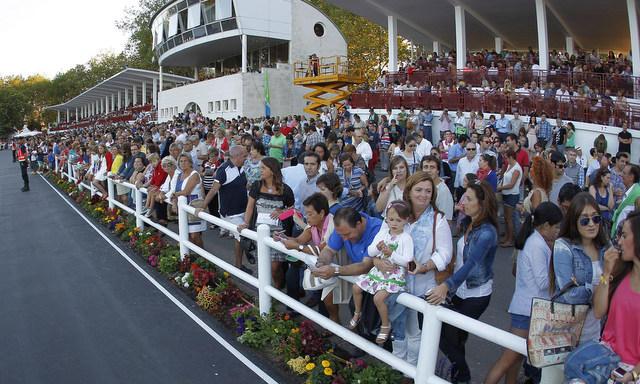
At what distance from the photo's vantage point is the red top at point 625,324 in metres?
2.81

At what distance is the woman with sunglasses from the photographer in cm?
350

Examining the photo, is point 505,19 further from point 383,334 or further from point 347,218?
point 383,334

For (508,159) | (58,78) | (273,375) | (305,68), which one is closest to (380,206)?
(273,375)

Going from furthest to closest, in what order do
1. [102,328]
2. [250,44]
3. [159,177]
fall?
[250,44], [159,177], [102,328]

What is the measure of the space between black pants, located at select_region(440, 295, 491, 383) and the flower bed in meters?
0.46

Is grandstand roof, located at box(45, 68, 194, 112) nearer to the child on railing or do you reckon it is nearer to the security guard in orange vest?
the security guard in orange vest

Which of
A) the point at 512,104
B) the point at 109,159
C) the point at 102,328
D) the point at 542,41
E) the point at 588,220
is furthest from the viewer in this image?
the point at 542,41

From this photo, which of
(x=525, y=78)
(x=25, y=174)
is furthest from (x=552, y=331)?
(x=25, y=174)

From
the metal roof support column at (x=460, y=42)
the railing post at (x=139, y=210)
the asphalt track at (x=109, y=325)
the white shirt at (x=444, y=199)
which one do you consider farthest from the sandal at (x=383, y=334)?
the metal roof support column at (x=460, y=42)

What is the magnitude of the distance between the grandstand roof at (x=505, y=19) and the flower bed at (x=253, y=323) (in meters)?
22.5

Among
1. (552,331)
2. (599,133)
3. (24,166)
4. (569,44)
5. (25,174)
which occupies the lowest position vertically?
(552,331)

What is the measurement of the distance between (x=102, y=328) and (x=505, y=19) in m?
30.9

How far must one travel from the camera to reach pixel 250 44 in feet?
132

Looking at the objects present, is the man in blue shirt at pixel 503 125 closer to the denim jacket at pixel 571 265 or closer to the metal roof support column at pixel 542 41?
the metal roof support column at pixel 542 41
